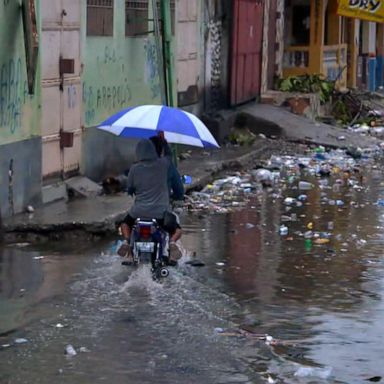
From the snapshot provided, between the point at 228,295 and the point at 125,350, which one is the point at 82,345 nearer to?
the point at 125,350

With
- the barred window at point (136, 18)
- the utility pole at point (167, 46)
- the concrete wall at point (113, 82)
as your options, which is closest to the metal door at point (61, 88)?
the concrete wall at point (113, 82)

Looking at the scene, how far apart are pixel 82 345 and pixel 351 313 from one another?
2215 millimetres

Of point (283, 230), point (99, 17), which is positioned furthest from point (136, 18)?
point (283, 230)

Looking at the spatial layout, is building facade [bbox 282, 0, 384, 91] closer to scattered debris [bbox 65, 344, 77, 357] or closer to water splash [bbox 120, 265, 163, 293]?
water splash [bbox 120, 265, 163, 293]

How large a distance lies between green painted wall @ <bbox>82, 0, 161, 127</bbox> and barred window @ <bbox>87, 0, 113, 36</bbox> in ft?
0.30

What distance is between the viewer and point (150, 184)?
8.45 m

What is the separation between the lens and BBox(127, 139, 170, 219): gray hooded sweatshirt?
8.42 m

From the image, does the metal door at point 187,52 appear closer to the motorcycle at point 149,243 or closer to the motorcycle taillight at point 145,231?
the motorcycle at point 149,243

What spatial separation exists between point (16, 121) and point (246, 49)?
419 inches

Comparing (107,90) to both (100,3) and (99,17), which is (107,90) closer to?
(99,17)

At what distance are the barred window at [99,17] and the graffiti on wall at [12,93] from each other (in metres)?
2.30

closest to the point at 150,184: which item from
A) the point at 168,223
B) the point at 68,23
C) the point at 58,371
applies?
the point at 168,223

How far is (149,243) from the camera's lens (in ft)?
27.3

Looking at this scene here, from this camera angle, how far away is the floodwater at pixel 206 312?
6418mm
